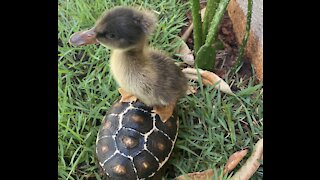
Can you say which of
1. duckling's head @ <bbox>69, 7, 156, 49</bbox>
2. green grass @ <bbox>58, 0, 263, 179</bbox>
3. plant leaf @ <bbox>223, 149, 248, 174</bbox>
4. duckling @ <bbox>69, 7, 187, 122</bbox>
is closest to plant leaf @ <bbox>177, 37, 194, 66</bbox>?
green grass @ <bbox>58, 0, 263, 179</bbox>

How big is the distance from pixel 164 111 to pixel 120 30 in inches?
11.6

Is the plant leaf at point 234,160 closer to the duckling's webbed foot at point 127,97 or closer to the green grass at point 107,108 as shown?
the green grass at point 107,108

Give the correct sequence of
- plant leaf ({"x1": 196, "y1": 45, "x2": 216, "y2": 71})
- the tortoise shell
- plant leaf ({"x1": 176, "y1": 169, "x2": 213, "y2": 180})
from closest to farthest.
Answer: the tortoise shell → plant leaf ({"x1": 176, "y1": 169, "x2": 213, "y2": 180}) → plant leaf ({"x1": 196, "y1": 45, "x2": 216, "y2": 71})

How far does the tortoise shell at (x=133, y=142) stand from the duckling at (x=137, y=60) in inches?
1.2

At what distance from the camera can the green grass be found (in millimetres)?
1362

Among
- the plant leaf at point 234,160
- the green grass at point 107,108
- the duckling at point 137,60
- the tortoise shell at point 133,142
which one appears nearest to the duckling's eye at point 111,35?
the duckling at point 137,60

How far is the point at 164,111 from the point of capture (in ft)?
4.27

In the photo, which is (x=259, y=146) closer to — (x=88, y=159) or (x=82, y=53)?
(x=88, y=159)

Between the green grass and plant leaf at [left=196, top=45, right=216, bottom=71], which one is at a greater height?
plant leaf at [left=196, top=45, right=216, bottom=71]

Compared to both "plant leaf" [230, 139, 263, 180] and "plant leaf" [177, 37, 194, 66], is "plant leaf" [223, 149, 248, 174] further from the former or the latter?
"plant leaf" [177, 37, 194, 66]

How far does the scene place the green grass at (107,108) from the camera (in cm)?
136

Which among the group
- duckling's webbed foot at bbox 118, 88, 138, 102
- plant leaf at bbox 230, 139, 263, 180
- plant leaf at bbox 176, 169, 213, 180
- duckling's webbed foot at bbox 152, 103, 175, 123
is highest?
duckling's webbed foot at bbox 118, 88, 138, 102

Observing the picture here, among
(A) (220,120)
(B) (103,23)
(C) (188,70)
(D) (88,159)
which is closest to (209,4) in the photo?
(C) (188,70)

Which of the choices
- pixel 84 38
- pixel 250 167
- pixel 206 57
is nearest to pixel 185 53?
pixel 206 57
